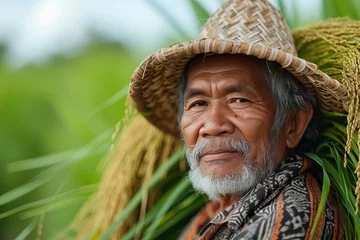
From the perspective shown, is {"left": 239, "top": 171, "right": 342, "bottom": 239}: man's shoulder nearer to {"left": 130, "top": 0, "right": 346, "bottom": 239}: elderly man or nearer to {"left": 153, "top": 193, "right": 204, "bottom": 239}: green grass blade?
{"left": 130, "top": 0, "right": 346, "bottom": 239}: elderly man

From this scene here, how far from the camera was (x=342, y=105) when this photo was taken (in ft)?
6.12

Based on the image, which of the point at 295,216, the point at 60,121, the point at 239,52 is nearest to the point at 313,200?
the point at 295,216

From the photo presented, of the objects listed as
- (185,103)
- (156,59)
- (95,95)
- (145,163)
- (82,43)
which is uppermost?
(156,59)

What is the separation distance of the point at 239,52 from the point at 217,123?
203 millimetres

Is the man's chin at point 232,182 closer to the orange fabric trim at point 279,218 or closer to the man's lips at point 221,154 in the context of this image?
the man's lips at point 221,154

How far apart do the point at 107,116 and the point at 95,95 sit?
1.00m

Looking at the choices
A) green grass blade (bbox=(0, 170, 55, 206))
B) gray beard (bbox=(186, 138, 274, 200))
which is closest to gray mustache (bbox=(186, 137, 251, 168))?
gray beard (bbox=(186, 138, 274, 200))

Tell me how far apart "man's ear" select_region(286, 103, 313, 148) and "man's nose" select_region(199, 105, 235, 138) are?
179mm

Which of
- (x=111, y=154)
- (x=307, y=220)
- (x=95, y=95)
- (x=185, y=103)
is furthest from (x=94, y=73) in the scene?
(x=307, y=220)

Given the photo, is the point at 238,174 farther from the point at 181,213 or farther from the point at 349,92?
the point at 181,213

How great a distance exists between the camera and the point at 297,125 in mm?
1978

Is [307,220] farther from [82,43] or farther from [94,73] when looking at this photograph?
[82,43]

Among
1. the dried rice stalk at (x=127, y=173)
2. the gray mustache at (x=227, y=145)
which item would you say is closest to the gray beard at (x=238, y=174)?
the gray mustache at (x=227, y=145)

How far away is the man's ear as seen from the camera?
1.96 metres
